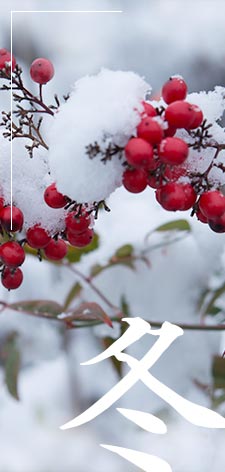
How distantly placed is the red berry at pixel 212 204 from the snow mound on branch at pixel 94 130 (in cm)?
6

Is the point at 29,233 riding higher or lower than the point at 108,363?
higher

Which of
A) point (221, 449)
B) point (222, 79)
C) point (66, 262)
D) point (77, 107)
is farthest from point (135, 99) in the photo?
point (222, 79)

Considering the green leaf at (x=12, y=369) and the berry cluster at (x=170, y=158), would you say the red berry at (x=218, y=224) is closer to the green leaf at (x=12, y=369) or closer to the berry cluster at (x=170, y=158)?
the berry cluster at (x=170, y=158)

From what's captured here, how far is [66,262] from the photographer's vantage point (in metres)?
1.04

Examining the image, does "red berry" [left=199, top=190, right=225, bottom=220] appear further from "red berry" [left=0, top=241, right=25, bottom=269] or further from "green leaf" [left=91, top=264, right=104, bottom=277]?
"green leaf" [left=91, top=264, right=104, bottom=277]

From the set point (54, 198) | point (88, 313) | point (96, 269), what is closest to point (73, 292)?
point (96, 269)

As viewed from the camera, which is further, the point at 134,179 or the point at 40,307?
the point at 40,307

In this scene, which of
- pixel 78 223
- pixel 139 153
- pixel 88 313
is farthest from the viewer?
pixel 88 313

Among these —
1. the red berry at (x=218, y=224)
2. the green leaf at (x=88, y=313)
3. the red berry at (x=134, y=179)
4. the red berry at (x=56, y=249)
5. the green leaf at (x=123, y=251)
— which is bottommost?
the green leaf at (x=88, y=313)

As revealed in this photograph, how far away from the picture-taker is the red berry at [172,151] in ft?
1.50

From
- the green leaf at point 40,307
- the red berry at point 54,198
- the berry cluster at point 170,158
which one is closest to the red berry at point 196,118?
the berry cluster at point 170,158

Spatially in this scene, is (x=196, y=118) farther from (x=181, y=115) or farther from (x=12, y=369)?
(x=12, y=369)

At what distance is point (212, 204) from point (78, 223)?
4.0 inches

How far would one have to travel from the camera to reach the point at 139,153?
0.45 meters
